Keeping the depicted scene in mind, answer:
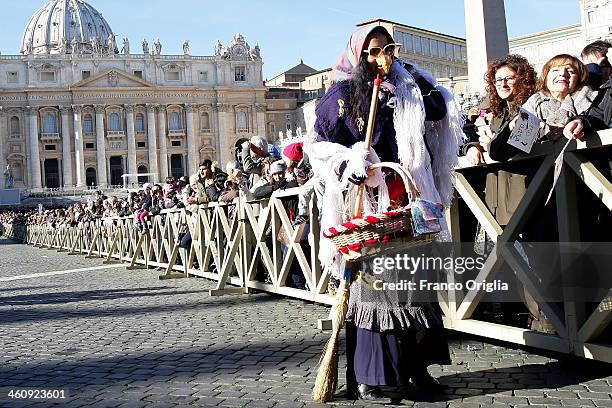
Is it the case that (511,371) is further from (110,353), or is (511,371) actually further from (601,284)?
(110,353)

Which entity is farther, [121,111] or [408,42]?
[121,111]

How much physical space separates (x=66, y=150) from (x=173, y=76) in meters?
15.5

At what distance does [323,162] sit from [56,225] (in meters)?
26.0

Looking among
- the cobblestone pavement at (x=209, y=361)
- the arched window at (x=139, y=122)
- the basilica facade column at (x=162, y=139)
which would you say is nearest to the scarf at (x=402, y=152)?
the cobblestone pavement at (x=209, y=361)

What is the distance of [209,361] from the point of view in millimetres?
4789

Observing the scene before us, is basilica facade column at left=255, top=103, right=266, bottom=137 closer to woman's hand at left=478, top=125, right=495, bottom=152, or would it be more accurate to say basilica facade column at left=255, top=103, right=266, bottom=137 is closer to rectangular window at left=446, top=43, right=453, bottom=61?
rectangular window at left=446, top=43, right=453, bottom=61

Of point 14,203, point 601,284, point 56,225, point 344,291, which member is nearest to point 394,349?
point 344,291

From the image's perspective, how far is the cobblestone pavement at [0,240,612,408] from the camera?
379 cm

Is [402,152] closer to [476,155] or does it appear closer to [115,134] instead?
[476,155]

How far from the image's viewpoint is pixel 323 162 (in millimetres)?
3932

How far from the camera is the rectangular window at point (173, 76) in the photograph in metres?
92.1

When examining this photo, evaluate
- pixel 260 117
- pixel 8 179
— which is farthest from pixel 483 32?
pixel 260 117

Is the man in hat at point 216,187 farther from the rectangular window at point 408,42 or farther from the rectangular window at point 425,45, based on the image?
the rectangular window at point 425,45

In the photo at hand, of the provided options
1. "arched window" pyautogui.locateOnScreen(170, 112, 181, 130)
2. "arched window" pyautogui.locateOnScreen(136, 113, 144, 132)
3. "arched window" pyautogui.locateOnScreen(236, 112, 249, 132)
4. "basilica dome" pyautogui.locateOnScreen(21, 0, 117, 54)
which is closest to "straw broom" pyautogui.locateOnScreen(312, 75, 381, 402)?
"arched window" pyautogui.locateOnScreen(136, 113, 144, 132)
